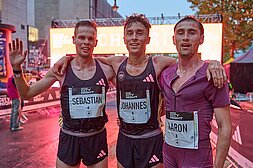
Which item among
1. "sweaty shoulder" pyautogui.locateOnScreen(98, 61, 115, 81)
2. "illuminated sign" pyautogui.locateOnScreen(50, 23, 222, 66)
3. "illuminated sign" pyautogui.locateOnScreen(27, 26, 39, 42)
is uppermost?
"illuminated sign" pyautogui.locateOnScreen(27, 26, 39, 42)

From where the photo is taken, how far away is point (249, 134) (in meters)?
3.92

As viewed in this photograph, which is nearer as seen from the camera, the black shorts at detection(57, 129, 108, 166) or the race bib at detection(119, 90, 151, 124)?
the race bib at detection(119, 90, 151, 124)

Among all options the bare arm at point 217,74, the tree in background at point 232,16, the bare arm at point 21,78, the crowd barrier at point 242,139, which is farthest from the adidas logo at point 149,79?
the tree in background at point 232,16

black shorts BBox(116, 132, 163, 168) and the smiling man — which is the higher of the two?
the smiling man

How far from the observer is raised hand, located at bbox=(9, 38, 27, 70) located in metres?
2.88

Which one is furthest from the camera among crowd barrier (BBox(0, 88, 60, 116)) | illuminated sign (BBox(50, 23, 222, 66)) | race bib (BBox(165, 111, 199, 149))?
illuminated sign (BBox(50, 23, 222, 66))

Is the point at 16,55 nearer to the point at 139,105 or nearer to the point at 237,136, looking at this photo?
the point at 139,105

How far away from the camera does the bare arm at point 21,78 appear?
2893 mm

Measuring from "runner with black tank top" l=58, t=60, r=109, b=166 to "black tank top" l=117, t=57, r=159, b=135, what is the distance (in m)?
0.29

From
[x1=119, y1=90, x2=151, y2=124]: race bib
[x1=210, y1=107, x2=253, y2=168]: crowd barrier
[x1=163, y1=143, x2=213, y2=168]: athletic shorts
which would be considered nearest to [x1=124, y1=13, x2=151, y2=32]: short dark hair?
[x1=119, y1=90, x2=151, y2=124]: race bib

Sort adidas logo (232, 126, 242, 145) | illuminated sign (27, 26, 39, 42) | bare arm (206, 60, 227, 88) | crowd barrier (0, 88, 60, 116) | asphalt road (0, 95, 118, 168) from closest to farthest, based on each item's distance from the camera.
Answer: bare arm (206, 60, 227, 88) < adidas logo (232, 126, 242, 145) < asphalt road (0, 95, 118, 168) < crowd barrier (0, 88, 60, 116) < illuminated sign (27, 26, 39, 42)

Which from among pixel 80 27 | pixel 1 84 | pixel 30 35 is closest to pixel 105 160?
pixel 80 27

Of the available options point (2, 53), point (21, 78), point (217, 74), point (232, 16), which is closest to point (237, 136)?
point (217, 74)

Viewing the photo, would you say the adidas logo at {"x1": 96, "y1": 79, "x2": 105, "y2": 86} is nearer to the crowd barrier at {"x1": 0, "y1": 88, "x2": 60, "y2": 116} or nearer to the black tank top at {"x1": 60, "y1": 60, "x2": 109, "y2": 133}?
the black tank top at {"x1": 60, "y1": 60, "x2": 109, "y2": 133}
